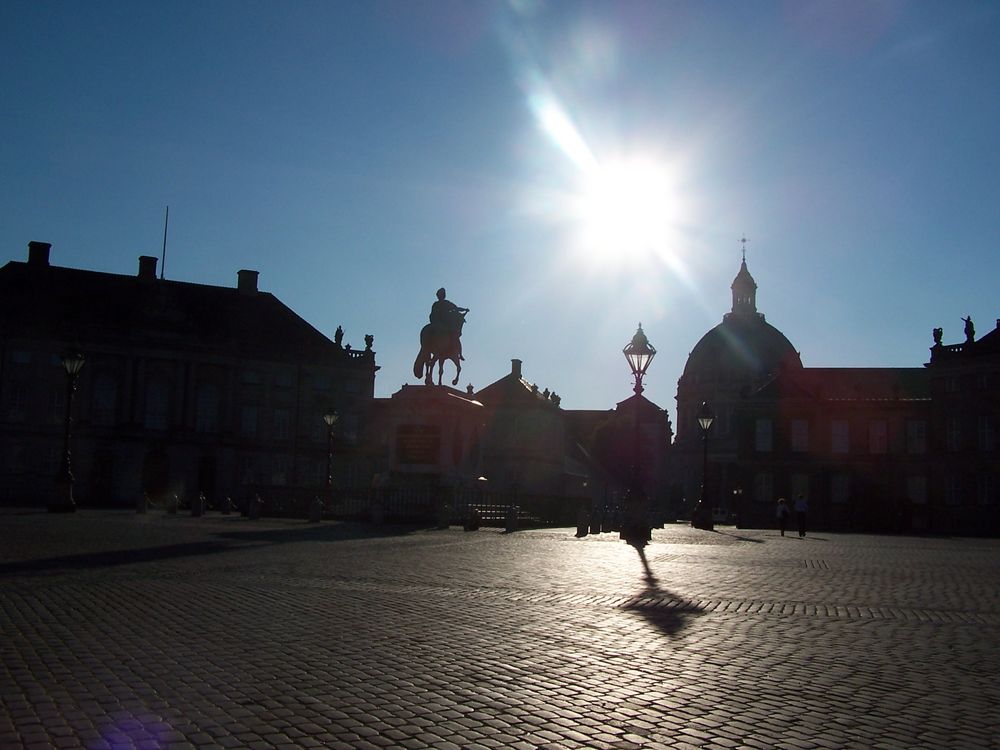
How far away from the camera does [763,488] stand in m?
79.9

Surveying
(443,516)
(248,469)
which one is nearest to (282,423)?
(248,469)

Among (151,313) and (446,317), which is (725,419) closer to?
(151,313)

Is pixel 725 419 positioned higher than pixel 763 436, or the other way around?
pixel 725 419

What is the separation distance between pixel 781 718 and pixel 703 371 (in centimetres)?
12522

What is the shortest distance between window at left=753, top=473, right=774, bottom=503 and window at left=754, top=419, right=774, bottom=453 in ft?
6.87

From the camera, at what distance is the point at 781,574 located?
17625mm

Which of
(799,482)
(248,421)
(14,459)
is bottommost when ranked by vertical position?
(14,459)

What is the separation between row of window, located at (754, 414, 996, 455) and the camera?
65438 mm

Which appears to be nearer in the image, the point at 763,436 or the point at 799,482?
the point at 799,482

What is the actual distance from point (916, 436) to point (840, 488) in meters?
6.53

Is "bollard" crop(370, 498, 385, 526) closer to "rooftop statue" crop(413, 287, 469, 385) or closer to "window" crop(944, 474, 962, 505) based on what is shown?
"rooftop statue" crop(413, 287, 469, 385)

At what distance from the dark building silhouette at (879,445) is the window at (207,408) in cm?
3238

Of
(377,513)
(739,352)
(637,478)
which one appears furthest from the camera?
(739,352)

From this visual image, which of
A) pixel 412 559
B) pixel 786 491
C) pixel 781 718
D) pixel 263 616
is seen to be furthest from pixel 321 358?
pixel 781 718
